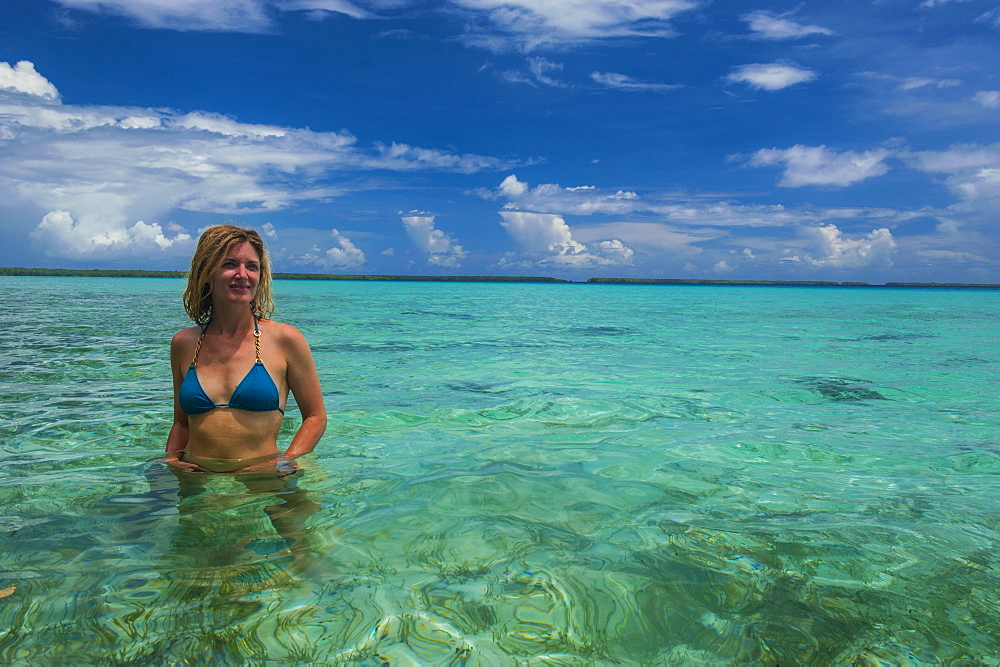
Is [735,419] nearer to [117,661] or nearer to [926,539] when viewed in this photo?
[926,539]

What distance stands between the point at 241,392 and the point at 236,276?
0.80 m

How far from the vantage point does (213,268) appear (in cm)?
404

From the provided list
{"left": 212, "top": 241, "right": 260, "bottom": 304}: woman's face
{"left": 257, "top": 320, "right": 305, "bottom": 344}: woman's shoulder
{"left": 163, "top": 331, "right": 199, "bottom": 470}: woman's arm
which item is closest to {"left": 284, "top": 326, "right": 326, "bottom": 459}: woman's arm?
{"left": 257, "top": 320, "right": 305, "bottom": 344}: woman's shoulder

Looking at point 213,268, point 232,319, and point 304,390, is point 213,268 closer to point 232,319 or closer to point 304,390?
point 232,319

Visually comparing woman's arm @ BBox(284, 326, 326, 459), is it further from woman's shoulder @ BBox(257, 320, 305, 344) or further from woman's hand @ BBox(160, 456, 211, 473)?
woman's hand @ BBox(160, 456, 211, 473)

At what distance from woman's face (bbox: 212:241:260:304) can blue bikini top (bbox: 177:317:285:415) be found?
32 centimetres

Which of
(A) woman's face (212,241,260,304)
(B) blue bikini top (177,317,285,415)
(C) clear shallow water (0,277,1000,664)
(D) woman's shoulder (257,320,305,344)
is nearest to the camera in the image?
(C) clear shallow water (0,277,1000,664)

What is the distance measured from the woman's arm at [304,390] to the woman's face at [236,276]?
40cm

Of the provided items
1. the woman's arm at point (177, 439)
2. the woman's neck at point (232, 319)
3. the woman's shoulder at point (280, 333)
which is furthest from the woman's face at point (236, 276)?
the woman's arm at point (177, 439)

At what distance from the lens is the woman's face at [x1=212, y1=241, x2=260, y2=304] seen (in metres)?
4.03

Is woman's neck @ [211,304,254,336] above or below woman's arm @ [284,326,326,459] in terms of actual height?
above

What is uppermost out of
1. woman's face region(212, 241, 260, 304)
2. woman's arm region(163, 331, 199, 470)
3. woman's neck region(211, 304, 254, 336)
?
woman's face region(212, 241, 260, 304)

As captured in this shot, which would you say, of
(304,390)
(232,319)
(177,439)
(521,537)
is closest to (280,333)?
(232,319)

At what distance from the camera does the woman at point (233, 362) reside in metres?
4.08
